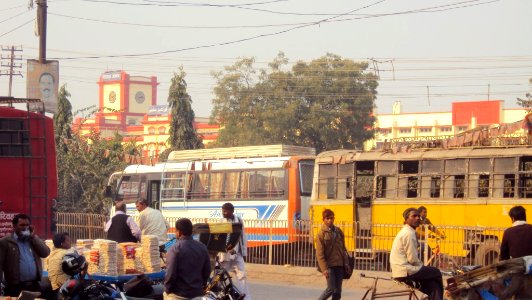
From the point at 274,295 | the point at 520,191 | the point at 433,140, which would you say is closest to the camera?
the point at 274,295

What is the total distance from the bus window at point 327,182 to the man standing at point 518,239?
48.4 ft

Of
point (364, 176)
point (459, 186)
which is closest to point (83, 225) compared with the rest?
point (364, 176)

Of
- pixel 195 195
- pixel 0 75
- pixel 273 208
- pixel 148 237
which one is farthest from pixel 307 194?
pixel 0 75

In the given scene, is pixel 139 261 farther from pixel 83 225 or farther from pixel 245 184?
pixel 83 225

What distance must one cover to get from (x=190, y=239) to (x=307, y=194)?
20.0 m

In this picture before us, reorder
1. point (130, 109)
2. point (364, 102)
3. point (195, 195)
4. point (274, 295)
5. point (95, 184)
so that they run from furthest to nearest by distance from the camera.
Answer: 1. point (130, 109)
2. point (364, 102)
3. point (95, 184)
4. point (195, 195)
5. point (274, 295)

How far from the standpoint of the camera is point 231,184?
3247 cm

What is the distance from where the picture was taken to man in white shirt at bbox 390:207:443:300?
42.4 feet

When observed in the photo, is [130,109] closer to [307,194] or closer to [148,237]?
[307,194]

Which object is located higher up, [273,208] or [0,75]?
[0,75]

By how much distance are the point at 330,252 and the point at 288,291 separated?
665 centimetres

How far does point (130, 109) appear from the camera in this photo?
6471 inches

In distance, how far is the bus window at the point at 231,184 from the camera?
3234 centimetres

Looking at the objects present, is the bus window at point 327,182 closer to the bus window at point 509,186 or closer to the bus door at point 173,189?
the bus window at point 509,186
